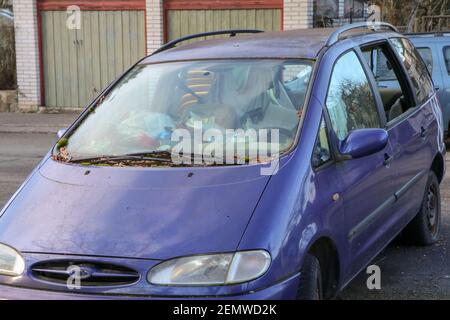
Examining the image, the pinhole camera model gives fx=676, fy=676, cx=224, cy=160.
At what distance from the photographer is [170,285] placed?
3.00 m

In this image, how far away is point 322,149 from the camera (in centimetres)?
375

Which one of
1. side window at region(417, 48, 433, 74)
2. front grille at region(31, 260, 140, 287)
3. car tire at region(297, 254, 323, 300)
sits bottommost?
car tire at region(297, 254, 323, 300)

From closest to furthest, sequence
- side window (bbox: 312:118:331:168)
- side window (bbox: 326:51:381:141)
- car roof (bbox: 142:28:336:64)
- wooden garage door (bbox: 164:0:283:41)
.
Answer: side window (bbox: 312:118:331:168)
side window (bbox: 326:51:381:141)
car roof (bbox: 142:28:336:64)
wooden garage door (bbox: 164:0:283:41)

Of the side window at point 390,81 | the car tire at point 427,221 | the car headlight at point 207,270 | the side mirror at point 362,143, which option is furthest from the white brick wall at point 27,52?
the car headlight at point 207,270

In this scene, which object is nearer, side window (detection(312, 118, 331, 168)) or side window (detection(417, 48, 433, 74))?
side window (detection(312, 118, 331, 168))

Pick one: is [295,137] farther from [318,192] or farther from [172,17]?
[172,17]

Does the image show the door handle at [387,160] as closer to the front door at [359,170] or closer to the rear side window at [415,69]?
the front door at [359,170]

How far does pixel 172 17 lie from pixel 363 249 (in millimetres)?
11224

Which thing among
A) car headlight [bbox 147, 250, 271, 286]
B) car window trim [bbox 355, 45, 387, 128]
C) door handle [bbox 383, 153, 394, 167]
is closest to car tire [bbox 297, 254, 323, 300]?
car headlight [bbox 147, 250, 271, 286]

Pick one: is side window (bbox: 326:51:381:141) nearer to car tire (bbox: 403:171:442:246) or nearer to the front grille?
car tire (bbox: 403:171:442:246)

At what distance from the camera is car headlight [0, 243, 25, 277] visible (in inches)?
126

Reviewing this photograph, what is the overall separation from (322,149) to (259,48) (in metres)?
1.00

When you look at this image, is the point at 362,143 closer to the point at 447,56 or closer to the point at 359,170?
the point at 359,170

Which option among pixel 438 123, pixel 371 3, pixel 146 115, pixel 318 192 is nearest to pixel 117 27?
pixel 371 3
